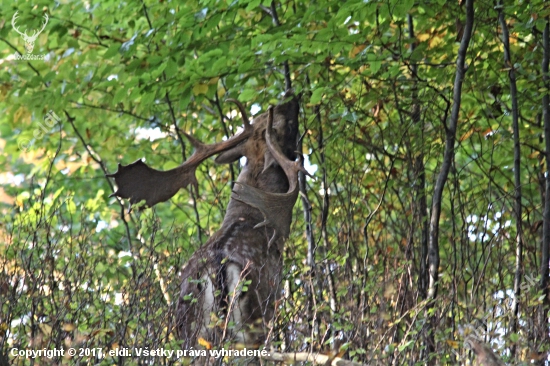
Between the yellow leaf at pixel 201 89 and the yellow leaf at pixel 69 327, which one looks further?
the yellow leaf at pixel 201 89

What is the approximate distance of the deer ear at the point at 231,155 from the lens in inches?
300

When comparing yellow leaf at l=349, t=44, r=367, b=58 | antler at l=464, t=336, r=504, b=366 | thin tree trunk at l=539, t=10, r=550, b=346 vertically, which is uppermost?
yellow leaf at l=349, t=44, r=367, b=58

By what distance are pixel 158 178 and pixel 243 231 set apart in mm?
1113

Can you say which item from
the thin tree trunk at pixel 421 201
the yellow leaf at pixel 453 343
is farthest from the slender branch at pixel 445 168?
the yellow leaf at pixel 453 343

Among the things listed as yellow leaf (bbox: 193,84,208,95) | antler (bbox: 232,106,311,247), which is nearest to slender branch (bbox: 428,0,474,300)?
antler (bbox: 232,106,311,247)

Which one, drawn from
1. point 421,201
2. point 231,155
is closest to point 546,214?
point 421,201

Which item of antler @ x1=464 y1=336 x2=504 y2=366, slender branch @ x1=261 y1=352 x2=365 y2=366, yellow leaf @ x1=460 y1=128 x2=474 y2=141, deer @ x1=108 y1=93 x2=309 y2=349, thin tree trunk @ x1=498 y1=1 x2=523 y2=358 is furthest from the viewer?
yellow leaf @ x1=460 y1=128 x2=474 y2=141

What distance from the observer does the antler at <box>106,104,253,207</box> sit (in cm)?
743

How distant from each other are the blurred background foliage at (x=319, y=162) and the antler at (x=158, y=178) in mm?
340

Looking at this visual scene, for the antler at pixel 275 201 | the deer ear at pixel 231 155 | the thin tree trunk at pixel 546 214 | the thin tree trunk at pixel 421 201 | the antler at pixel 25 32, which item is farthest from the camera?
the antler at pixel 25 32

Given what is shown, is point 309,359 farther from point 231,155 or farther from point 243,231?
point 231,155

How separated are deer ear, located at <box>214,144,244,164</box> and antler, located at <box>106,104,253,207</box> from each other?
0.04 metres

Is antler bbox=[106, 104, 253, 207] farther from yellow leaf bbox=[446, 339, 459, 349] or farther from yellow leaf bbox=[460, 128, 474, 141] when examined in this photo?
yellow leaf bbox=[446, 339, 459, 349]

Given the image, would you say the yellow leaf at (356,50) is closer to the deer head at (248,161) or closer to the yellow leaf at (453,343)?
the deer head at (248,161)
